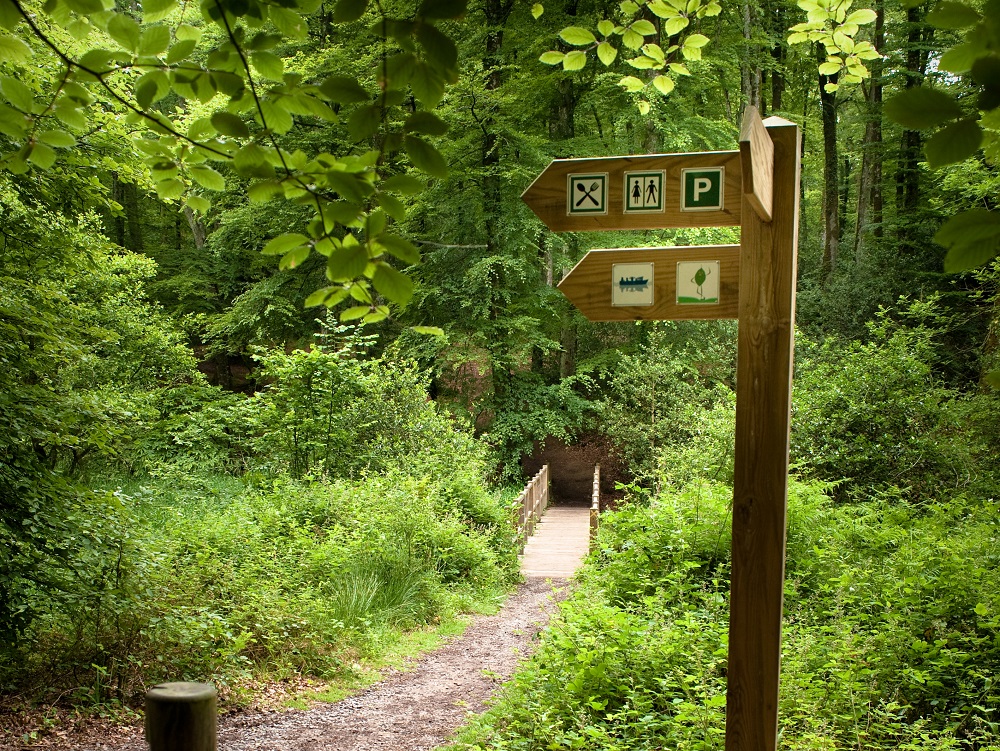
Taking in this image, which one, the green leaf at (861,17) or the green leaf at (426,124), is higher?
the green leaf at (861,17)

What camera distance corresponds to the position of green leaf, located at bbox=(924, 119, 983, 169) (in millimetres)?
1239

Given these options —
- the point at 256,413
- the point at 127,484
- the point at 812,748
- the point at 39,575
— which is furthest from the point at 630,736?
the point at 127,484

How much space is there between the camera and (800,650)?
456 cm

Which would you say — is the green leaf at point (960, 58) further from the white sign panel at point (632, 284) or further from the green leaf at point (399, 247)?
the white sign panel at point (632, 284)

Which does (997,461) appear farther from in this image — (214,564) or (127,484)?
(127,484)

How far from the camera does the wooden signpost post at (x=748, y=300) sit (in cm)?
267

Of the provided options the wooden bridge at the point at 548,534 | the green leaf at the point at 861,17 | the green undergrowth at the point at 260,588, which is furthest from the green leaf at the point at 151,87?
the wooden bridge at the point at 548,534

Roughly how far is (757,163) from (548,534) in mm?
13401

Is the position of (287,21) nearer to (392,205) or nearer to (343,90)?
(343,90)

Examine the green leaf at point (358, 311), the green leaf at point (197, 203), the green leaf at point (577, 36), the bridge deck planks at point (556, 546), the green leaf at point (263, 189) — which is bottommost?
the bridge deck planks at point (556, 546)

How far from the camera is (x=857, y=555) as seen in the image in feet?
20.8

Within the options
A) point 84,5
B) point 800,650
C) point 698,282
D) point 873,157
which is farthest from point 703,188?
point 873,157

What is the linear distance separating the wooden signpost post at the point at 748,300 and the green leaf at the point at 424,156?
3.78ft

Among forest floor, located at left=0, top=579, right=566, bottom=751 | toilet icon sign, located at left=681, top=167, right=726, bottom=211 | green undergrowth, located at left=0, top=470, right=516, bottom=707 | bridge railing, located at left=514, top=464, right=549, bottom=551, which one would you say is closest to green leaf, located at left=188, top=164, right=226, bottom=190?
toilet icon sign, located at left=681, top=167, right=726, bottom=211
